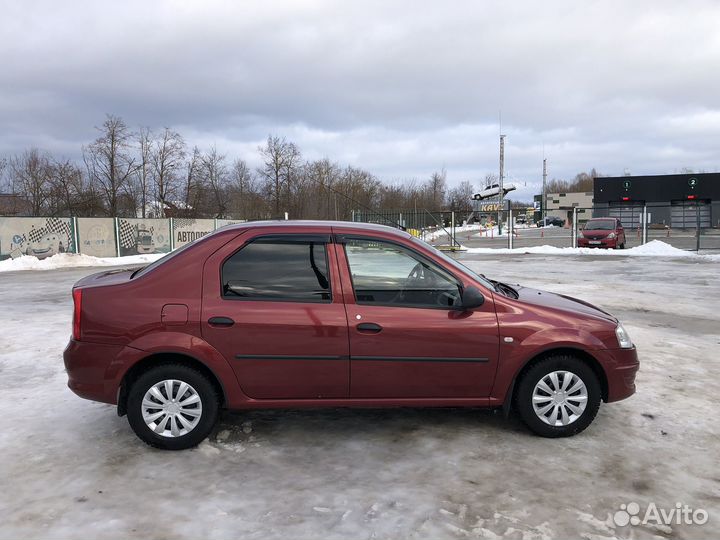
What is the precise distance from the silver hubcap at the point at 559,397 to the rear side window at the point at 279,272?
180 centimetres

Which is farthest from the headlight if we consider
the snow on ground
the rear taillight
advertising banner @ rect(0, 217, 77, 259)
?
advertising banner @ rect(0, 217, 77, 259)

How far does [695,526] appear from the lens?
117 inches

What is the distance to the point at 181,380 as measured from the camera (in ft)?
12.6

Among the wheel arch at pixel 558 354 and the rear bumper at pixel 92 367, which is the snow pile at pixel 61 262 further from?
the wheel arch at pixel 558 354

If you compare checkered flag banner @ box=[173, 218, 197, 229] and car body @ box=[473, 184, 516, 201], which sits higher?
car body @ box=[473, 184, 516, 201]

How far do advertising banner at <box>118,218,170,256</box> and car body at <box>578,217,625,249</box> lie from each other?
22799 mm

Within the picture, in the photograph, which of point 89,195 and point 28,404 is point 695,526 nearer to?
point 28,404

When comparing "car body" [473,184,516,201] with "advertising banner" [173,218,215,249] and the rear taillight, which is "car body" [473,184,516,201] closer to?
"advertising banner" [173,218,215,249]

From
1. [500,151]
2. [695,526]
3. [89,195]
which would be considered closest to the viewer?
→ [695,526]

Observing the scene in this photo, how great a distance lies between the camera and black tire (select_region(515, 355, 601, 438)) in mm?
4023

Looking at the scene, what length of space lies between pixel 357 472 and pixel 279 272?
155 cm

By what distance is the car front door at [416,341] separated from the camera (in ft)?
12.7

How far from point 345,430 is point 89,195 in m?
36.9

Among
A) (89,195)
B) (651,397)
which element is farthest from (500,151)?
(651,397)
